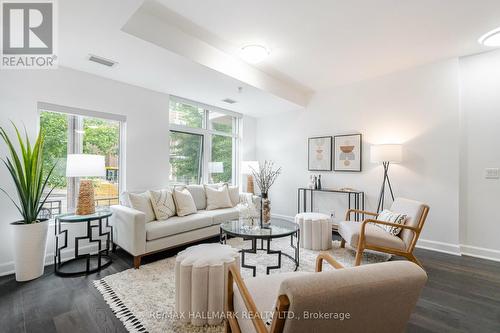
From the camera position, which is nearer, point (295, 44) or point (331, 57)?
point (295, 44)

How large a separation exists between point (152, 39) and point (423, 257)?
4.35 metres

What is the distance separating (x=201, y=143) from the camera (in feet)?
15.5

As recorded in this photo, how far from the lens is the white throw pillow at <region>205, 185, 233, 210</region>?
396 centimetres

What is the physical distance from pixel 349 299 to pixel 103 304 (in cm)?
210

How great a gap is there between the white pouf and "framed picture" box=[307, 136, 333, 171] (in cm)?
336

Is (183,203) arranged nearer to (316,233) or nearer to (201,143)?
(201,143)

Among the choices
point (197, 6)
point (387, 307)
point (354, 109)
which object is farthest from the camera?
point (354, 109)

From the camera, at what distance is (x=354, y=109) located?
4.28 m

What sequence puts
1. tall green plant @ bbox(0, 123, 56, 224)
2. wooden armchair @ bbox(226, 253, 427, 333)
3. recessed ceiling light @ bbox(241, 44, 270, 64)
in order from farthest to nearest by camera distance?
recessed ceiling light @ bbox(241, 44, 270, 64) → tall green plant @ bbox(0, 123, 56, 224) → wooden armchair @ bbox(226, 253, 427, 333)

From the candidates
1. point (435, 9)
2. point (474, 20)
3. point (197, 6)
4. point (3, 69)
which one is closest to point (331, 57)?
point (435, 9)

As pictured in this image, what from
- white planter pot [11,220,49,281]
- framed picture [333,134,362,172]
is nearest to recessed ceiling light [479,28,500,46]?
framed picture [333,134,362,172]

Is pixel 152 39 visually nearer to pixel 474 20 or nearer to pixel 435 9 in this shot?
pixel 435 9

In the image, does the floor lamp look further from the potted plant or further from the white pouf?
the potted plant

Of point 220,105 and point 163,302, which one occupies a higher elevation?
point 220,105
